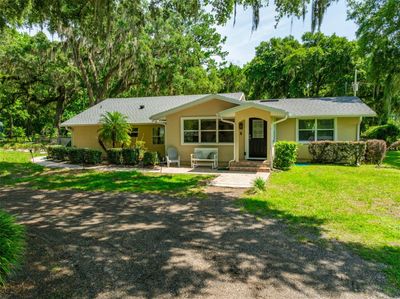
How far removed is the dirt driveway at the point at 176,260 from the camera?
128 inches

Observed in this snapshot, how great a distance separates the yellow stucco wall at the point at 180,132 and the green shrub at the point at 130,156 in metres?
1.81

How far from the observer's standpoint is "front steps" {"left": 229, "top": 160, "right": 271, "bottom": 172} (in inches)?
490

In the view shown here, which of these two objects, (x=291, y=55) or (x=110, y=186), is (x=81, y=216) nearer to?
(x=110, y=186)

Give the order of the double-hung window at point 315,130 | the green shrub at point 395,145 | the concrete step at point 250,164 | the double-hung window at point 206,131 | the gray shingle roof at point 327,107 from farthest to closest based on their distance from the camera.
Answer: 1. the green shrub at point 395,145
2. the double-hung window at point 315,130
3. the gray shingle roof at point 327,107
4. the double-hung window at point 206,131
5. the concrete step at point 250,164

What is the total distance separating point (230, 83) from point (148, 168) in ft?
71.9

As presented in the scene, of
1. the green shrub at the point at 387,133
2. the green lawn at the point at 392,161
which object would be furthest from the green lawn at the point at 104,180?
the green shrub at the point at 387,133

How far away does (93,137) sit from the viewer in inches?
719

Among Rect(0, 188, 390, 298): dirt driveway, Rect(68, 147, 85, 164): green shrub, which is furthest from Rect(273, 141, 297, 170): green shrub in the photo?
Rect(68, 147, 85, 164): green shrub

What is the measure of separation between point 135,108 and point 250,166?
970 cm

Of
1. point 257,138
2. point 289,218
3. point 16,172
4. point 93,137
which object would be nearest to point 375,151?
point 257,138

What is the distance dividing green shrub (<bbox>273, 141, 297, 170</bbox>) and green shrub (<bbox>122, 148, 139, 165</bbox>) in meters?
7.20

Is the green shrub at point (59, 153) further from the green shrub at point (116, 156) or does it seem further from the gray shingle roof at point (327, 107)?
the gray shingle roof at point (327, 107)

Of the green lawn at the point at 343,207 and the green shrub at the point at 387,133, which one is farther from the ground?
the green shrub at the point at 387,133

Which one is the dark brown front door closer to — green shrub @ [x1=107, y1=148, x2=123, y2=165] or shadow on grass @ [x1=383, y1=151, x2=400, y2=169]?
shadow on grass @ [x1=383, y1=151, x2=400, y2=169]
